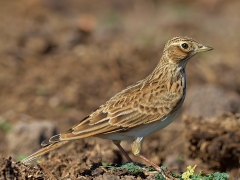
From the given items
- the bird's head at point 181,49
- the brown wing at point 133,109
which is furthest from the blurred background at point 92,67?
the bird's head at point 181,49

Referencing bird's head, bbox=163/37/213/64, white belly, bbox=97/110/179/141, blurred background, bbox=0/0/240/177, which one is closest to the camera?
white belly, bbox=97/110/179/141

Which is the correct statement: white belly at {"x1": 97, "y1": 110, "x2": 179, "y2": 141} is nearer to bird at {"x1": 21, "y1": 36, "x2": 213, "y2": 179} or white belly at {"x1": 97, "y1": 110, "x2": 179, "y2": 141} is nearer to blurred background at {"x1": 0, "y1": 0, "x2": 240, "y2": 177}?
bird at {"x1": 21, "y1": 36, "x2": 213, "y2": 179}

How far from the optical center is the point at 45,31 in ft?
53.1

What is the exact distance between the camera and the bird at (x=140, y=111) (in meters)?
7.51

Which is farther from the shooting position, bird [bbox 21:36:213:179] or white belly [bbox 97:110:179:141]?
white belly [bbox 97:110:179:141]

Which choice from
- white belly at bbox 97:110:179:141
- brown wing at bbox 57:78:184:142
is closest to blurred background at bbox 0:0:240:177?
white belly at bbox 97:110:179:141

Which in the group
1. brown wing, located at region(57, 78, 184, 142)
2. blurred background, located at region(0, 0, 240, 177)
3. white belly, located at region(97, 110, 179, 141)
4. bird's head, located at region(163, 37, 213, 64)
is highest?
blurred background, located at region(0, 0, 240, 177)

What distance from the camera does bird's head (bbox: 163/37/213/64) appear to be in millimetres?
8133

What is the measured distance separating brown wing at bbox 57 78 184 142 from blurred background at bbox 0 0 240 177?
0.89 meters

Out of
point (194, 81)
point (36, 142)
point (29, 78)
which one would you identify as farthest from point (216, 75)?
point (36, 142)

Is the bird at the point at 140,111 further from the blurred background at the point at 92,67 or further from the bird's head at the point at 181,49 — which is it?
the blurred background at the point at 92,67

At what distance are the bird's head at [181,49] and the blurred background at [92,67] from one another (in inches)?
43.8

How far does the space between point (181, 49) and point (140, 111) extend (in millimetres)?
943

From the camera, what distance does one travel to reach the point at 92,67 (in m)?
13.8
